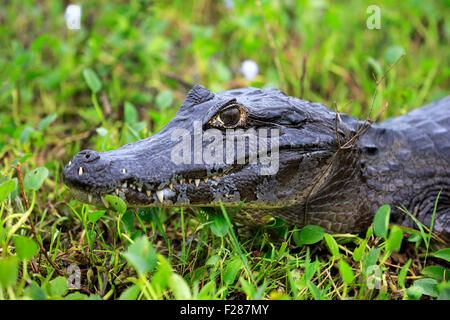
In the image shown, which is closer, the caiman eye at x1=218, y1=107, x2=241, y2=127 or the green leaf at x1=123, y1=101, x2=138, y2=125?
the caiman eye at x1=218, y1=107, x2=241, y2=127

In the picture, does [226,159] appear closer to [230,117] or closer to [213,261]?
[230,117]

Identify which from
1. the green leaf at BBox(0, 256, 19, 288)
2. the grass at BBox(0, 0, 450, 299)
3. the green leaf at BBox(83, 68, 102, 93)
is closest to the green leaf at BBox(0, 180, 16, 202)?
the grass at BBox(0, 0, 450, 299)

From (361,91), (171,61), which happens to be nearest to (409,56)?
(361,91)

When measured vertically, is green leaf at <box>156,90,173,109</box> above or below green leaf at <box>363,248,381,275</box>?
above

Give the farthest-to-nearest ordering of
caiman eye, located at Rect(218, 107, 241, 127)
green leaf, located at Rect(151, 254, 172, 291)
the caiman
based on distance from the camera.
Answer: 1. caiman eye, located at Rect(218, 107, 241, 127)
2. the caiman
3. green leaf, located at Rect(151, 254, 172, 291)

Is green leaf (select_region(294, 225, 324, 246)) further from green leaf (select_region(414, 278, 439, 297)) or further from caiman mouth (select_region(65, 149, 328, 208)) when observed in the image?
green leaf (select_region(414, 278, 439, 297))

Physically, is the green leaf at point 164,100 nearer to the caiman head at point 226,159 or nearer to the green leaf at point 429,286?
the caiman head at point 226,159

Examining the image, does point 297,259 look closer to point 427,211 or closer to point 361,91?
point 427,211

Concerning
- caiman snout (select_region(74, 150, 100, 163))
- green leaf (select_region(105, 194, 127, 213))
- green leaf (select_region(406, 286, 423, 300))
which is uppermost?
caiman snout (select_region(74, 150, 100, 163))
